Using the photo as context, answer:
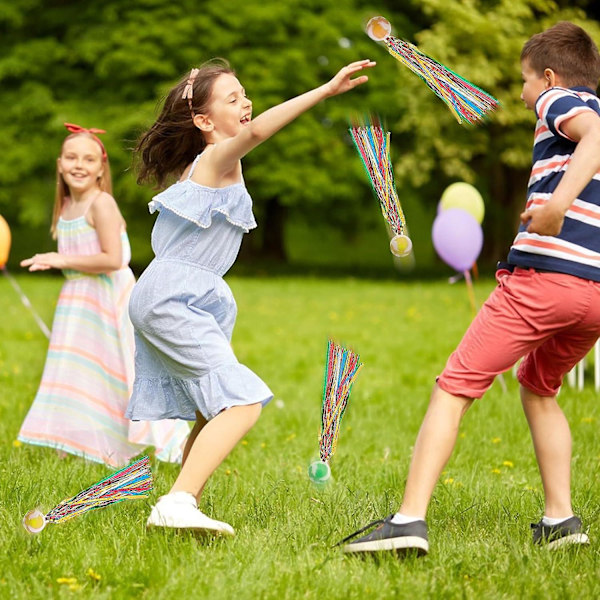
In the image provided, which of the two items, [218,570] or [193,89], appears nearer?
[218,570]

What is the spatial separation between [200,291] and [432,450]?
903 millimetres

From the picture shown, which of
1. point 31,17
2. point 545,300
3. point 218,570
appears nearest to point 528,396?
point 545,300

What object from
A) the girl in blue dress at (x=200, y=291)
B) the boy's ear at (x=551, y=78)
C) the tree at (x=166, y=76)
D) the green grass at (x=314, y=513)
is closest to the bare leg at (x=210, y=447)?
the girl in blue dress at (x=200, y=291)

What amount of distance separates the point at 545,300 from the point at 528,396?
46 cm

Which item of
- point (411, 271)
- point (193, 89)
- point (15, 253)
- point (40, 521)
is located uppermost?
point (193, 89)

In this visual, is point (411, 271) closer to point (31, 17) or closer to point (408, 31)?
point (408, 31)

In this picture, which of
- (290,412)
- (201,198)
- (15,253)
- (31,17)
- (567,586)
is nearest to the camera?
(567,586)

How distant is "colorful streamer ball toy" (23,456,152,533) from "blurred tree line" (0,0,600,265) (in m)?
15.3

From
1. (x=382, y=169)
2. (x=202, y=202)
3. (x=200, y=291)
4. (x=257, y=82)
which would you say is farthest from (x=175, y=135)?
(x=257, y=82)

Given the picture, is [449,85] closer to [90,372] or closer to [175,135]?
[175,135]

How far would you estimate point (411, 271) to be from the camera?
2152 centimetres

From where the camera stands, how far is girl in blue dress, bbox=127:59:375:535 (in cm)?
298

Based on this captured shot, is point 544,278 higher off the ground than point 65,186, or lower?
higher

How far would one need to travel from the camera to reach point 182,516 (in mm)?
2918
